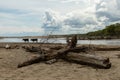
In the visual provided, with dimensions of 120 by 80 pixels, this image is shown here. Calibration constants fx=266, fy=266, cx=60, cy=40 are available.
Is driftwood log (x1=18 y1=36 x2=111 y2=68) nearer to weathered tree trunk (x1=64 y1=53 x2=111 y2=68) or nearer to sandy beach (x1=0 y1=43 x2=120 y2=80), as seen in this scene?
weathered tree trunk (x1=64 y1=53 x2=111 y2=68)

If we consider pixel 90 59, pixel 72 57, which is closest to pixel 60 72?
pixel 90 59

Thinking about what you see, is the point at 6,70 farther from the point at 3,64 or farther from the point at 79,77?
the point at 79,77

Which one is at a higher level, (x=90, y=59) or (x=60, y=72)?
(x=90, y=59)

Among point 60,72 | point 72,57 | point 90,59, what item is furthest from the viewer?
point 72,57

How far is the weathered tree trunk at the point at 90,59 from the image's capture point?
12742mm

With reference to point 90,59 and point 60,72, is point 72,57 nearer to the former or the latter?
point 90,59

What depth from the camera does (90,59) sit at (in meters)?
13.3

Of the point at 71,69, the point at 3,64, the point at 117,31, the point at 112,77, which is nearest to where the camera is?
the point at 112,77

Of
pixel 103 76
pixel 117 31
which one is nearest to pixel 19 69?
pixel 103 76


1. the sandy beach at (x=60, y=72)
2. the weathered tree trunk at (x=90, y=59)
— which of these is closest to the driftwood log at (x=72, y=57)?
the weathered tree trunk at (x=90, y=59)

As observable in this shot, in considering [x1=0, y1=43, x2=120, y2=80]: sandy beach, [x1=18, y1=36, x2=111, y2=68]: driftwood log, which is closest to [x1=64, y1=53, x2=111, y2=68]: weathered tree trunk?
[x1=18, y1=36, x2=111, y2=68]: driftwood log

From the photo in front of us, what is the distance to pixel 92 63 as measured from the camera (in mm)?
13156

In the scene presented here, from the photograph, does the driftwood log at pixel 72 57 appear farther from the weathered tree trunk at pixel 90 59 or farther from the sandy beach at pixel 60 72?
the sandy beach at pixel 60 72

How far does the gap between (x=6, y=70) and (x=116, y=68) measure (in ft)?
18.2
